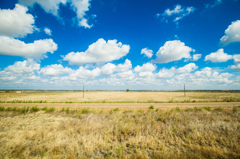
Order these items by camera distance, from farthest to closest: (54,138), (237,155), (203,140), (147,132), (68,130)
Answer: (68,130), (147,132), (54,138), (203,140), (237,155)

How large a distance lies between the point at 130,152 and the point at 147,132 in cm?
295

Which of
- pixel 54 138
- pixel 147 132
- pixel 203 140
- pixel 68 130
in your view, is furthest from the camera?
pixel 68 130

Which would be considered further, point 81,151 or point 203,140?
point 203,140

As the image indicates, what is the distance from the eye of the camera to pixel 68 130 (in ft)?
33.7

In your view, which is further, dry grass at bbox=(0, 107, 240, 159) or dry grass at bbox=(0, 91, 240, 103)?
dry grass at bbox=(0, 91, 240, 103)

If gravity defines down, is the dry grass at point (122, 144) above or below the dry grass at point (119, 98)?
above

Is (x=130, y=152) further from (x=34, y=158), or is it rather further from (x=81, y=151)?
(x=34, y=158)

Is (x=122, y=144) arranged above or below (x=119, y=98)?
above

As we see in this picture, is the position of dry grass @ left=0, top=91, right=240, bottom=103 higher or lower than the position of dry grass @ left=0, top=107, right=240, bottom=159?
lower

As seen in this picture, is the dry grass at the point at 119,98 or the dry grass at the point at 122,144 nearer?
the dry grass at the point at 122,144

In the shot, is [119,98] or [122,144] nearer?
[122,144]

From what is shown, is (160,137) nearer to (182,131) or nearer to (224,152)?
(182,131)

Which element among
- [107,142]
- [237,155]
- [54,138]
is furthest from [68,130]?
[237,155]

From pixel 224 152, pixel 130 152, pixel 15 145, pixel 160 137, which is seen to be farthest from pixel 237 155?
pixel 15 145
